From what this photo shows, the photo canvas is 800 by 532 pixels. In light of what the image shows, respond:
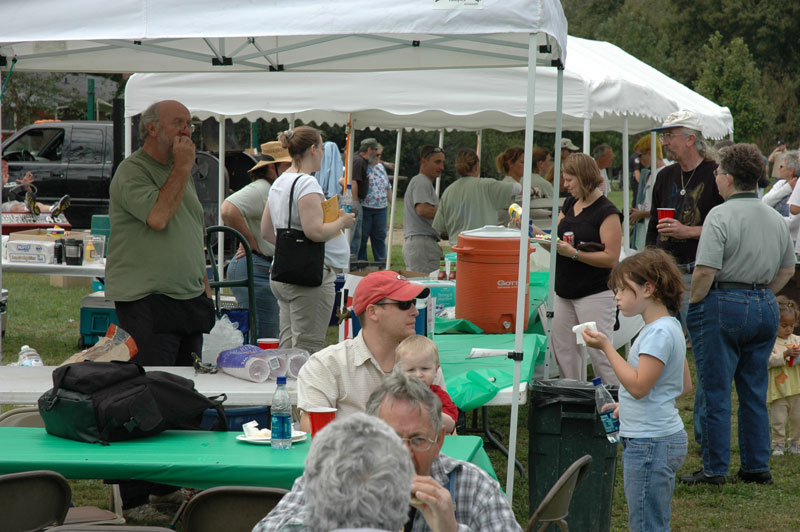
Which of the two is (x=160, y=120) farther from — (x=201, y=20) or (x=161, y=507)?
(x=161, y=507)

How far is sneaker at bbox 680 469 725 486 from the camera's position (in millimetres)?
4898

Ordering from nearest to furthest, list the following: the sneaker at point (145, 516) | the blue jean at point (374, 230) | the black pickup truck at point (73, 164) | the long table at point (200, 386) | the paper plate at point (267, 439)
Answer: the paper plate at point (267, 439), the long table at point (200, 386), the sneaker at point (145, 516), the blue jean at point (374, 230), the black pickup truck at point (73, 164)

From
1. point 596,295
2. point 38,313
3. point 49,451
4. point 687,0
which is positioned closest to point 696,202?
point 596,295

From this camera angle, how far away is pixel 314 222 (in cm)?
504

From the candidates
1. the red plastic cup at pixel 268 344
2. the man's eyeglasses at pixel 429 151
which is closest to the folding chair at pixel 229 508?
the red plastic cup at pixel 268 344

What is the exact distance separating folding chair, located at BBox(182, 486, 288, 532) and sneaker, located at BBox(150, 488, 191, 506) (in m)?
1.83

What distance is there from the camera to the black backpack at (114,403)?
2988mm

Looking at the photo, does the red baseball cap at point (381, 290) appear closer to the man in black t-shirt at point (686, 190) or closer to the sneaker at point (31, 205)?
the man in black t-shirt at point (686, 190)

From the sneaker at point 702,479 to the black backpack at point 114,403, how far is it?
2931 millimetres

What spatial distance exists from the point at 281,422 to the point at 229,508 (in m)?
0.44

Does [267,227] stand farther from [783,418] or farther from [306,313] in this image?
[783,418]

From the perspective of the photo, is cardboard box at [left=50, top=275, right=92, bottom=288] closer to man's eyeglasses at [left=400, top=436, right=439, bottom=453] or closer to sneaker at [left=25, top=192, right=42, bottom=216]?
sneaker at [left=25, top=192, right=42, bottom=216]

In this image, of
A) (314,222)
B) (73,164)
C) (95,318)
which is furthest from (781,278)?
(73,164)

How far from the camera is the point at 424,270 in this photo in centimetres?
891
